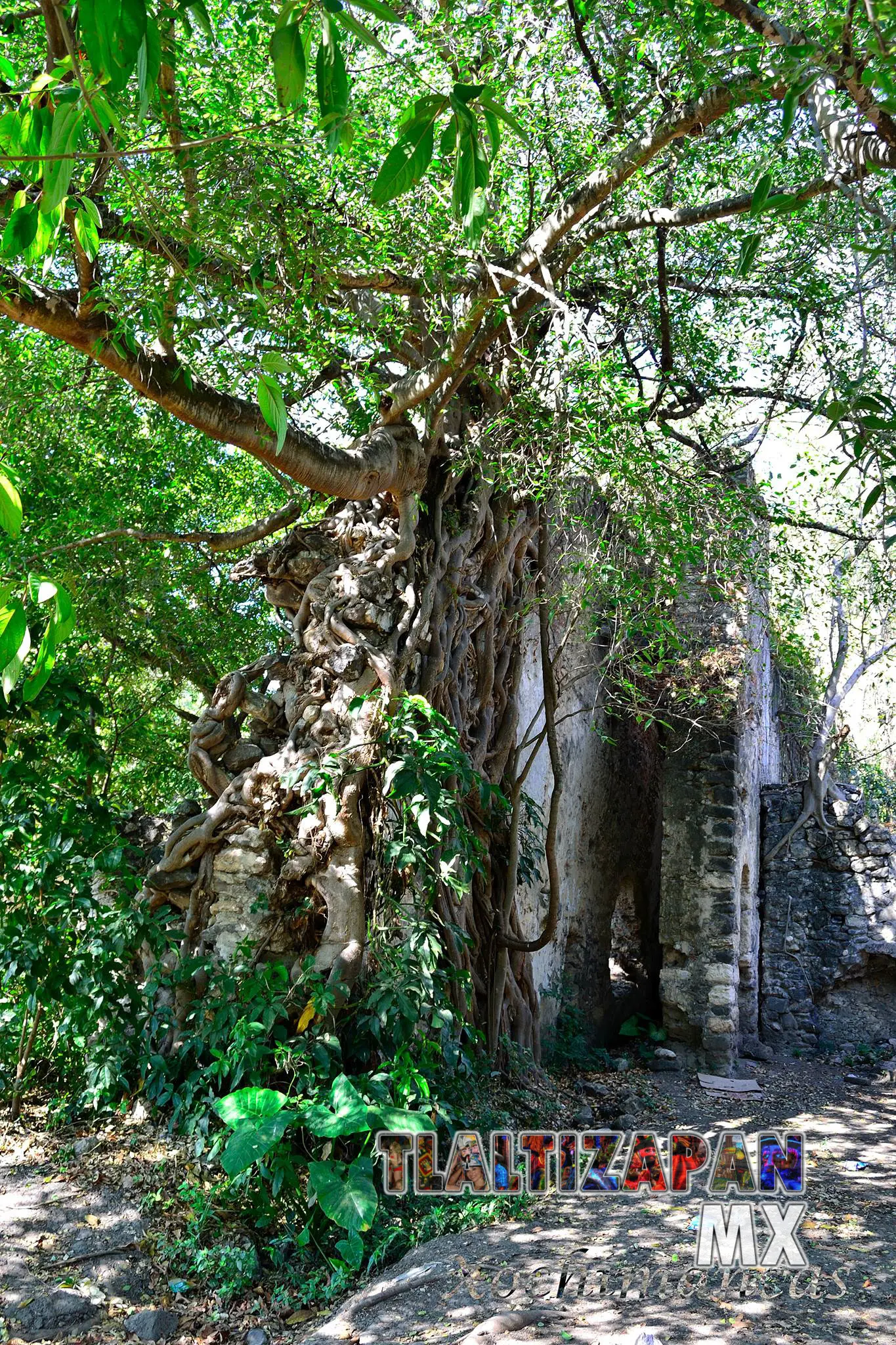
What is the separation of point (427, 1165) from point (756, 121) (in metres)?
5.13

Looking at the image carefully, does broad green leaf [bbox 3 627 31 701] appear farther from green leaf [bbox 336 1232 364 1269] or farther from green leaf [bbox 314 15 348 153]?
green leaf [bbox 336 1232 364 1269]

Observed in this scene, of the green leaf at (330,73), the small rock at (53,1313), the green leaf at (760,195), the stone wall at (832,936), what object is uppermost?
the green leaf at (760,195)

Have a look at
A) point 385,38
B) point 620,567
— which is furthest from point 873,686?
point 385,38

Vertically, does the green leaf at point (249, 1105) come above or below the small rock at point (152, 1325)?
above

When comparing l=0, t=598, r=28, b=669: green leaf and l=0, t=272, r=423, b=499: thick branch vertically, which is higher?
l=0, t=272, r=423, b=499: thick branch

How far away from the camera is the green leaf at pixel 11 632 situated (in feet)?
3.57

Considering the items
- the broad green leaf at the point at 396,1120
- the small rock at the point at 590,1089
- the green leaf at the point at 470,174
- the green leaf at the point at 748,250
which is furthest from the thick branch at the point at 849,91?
the small rock at the point at 590,1089

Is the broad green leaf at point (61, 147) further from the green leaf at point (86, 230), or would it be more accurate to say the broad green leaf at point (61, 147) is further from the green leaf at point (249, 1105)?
the green leaf at point (249, 1105)

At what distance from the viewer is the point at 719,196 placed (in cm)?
606

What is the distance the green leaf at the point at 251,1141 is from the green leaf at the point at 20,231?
2.73m

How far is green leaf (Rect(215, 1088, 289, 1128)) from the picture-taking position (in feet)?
11.1

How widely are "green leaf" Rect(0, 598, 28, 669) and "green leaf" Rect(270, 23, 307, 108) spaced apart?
0.69m

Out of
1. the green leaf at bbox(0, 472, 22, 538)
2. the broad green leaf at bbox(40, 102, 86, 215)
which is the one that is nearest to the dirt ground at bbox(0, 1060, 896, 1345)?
the green leaf at bbox(0, 472, 22, 538)

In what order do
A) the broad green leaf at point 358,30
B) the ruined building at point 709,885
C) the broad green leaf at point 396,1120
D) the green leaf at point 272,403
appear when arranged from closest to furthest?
the broad green leaf at point 358,30, the green leaf at point 272,403, the broad green leaf at point 396,1120, the ruined building at point 709,885
